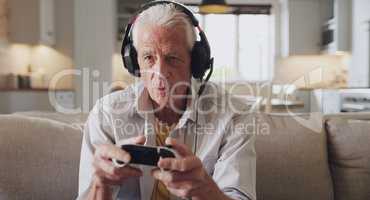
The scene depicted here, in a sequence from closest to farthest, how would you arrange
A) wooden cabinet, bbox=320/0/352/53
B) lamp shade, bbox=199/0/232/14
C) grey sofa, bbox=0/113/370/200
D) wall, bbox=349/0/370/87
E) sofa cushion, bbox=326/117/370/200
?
1. grey sofa, bbox=0/113/370/200
2. sofa cushion, bbox=326/117/370/200
3. lamp shade, bbox=199/0/232/14
4. wall, bbox=349/0/370/87
5. wooden cabinet, bbox=320/0/352/53

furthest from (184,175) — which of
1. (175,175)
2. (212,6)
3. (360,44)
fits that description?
(360,44)

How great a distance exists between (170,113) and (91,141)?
0.69 feet

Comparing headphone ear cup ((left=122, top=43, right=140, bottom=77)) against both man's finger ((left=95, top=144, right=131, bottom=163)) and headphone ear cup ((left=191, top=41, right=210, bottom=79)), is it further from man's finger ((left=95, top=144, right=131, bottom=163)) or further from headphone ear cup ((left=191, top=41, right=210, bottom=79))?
man's finger ((left=95, top=144, right=131, bottom=163))

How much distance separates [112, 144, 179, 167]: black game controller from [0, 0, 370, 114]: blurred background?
1.28m

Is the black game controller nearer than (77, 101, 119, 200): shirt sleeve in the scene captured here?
Yes

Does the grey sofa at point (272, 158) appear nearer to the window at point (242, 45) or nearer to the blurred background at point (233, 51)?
the blurred background at point (233, 51)

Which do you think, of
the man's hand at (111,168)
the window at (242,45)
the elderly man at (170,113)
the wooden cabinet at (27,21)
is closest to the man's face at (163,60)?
the elderly man at (170,113)

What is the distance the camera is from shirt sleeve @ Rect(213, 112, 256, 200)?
2.98 feet

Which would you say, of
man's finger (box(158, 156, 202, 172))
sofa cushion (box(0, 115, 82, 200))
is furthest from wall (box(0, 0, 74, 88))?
man's finger (box(158, 156, 202, 172))

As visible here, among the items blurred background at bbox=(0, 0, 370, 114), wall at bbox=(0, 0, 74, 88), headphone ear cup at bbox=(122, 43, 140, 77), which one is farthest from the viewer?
wall at bbox=(0, 0, 74, 88)

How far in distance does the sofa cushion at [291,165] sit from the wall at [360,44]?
3.90m

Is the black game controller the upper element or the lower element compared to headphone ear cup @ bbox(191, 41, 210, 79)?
lower

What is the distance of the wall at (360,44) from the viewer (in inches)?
192

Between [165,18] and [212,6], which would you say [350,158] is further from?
[212,6]
